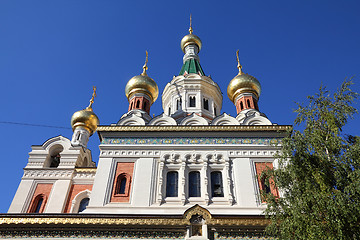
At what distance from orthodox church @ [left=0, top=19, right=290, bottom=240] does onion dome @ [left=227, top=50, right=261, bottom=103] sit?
130 centimetres

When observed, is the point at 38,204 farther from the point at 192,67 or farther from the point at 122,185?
the point at 192,67

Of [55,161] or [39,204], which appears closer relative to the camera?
[39,204]

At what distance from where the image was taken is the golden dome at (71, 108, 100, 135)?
15008mm

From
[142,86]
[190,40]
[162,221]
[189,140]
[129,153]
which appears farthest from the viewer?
[190,40]

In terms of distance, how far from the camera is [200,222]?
346 inches

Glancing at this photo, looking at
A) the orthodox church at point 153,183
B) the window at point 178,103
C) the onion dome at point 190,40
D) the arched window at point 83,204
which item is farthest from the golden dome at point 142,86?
the onion dome at point 190,40

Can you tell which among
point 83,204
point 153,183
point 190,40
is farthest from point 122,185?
point 190,40

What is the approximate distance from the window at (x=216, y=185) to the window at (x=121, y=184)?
267 centimetres

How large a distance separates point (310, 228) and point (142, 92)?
10.7 m

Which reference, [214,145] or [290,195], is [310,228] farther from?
[214,145]

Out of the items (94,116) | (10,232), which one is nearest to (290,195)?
(10,232)

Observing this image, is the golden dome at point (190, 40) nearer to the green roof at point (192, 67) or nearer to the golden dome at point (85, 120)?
the green roof at point (192, 67)

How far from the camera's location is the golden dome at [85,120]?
1501cm

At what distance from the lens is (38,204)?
11.4 meters
